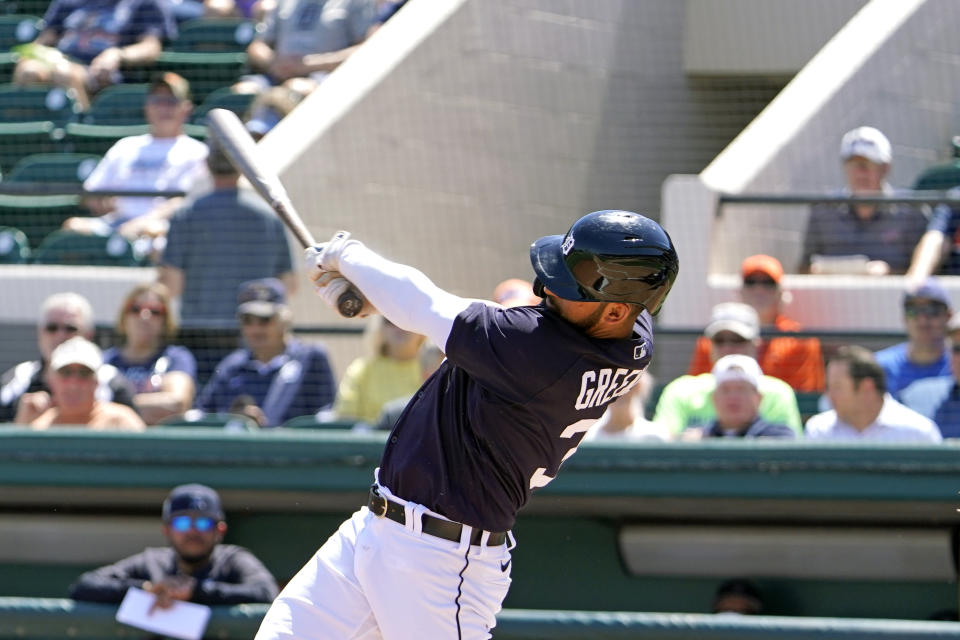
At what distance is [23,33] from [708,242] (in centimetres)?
567

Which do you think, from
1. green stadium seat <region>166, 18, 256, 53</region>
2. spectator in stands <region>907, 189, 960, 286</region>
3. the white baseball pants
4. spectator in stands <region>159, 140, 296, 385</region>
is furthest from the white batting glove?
green stadium seat <region>166, 18, 256, 53</region>

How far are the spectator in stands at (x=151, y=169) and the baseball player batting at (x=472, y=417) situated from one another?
3896mm

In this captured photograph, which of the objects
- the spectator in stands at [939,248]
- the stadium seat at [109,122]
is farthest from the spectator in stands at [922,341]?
the stadium seat at [109,122]

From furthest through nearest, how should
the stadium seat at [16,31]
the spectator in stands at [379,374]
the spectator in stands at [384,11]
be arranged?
1. the stadium seat at [16,31]
2. the spectator in stands at [384,11]
3. the spectator in stands at [379,374]

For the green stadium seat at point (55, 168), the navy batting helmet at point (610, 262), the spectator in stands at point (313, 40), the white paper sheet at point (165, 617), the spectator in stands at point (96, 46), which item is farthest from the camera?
the spectator in stands at point (96, 46)

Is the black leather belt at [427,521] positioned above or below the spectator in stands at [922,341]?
below

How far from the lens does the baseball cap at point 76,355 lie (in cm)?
589

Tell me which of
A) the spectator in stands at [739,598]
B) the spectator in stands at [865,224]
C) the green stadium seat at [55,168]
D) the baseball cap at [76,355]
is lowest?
the spectator in stands at [739,598]

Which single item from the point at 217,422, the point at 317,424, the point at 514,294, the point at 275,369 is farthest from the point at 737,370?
the point at 217,422

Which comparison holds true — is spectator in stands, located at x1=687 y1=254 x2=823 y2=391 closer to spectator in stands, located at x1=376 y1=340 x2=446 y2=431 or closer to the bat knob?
spectator in stands, located at x1=376 y1=340 x2=446 y2=431

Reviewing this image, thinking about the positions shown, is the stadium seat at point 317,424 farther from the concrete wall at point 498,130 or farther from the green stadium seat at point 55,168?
the green stadium seat at point 55,168

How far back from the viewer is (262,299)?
610 cm

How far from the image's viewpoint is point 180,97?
302 inches

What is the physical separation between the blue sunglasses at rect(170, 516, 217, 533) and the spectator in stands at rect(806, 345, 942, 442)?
6.98ft
